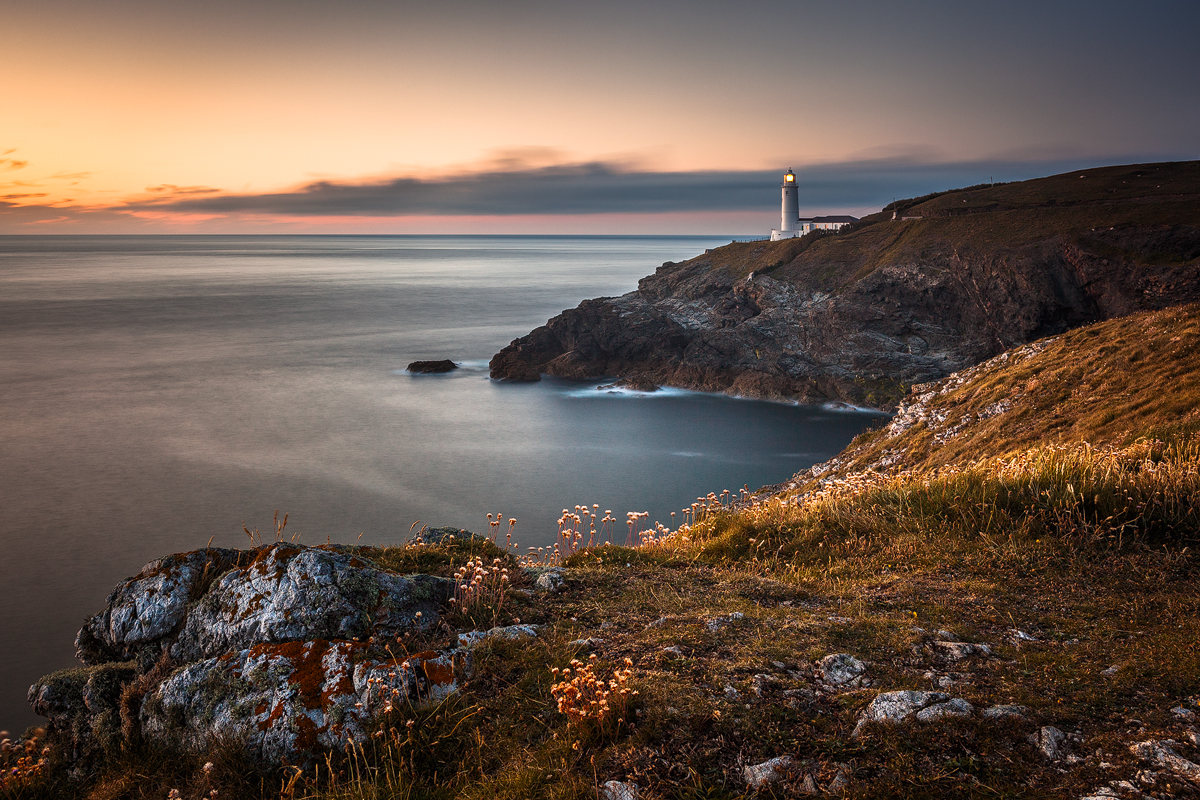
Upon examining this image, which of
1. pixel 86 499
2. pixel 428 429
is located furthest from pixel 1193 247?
pixel 86 499

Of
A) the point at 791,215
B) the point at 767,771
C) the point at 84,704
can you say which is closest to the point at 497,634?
the point at 767,771

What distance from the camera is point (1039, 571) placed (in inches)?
215

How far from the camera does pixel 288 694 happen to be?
4.07 metres

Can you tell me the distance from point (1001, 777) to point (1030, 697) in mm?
743

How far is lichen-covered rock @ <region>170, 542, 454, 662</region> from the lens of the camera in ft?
15.2

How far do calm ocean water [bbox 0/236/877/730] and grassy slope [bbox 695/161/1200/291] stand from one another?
74.1 ft

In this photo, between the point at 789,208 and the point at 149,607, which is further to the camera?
the point at 789,208

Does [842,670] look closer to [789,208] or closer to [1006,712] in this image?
[1006,712]

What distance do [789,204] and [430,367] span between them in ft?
244

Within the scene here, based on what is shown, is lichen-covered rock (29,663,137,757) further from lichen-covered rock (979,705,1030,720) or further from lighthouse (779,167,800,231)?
lighthouse (779,167,800,231)

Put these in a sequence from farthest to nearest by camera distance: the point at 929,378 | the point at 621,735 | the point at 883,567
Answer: the point at 929,378 → the point at 883,567 → the point at 621,735

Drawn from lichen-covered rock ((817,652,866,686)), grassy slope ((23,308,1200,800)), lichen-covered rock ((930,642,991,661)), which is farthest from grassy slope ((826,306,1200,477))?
lichen-covered rock ((817,652,866,686))

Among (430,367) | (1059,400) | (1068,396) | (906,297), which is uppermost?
(906,297)

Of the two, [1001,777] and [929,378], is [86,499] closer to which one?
[1001,777]
